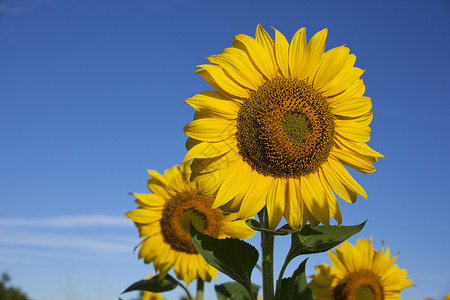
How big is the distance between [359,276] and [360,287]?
139 millimetres

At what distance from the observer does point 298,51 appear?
3186 mm

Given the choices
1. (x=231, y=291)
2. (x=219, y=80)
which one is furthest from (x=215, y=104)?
(x=231, y=291)

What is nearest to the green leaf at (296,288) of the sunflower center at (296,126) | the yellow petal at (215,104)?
the sunflower center at (296,126)

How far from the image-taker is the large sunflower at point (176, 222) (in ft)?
17.0

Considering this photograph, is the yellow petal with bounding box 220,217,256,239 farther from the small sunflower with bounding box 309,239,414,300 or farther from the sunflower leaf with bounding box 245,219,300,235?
the sunflower leaf with bounding box 245,219,300,235

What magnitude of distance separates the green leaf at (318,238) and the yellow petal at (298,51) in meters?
1.18

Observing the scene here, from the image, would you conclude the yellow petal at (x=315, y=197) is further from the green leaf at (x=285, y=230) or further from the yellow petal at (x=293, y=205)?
the green leaf at (x=285, y=230)

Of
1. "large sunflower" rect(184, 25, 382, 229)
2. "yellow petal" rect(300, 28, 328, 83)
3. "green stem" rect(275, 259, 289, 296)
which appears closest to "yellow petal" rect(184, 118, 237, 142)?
"large sunflower" rect(184, 25, 382, 229)

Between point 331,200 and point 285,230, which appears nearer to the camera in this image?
point 285,230

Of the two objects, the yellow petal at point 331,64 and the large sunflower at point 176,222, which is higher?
the yellow petal at point 331,64

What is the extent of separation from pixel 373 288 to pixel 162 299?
3.64 meters

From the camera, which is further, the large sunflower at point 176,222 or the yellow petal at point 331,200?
the large sunflower at point 176,222

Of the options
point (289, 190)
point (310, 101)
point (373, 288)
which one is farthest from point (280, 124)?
point (373, 288)

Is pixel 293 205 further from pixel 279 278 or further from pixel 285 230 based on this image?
pixel 279 278
